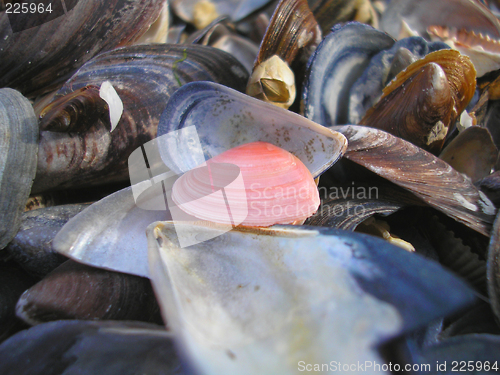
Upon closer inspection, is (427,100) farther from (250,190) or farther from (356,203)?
(250,190)

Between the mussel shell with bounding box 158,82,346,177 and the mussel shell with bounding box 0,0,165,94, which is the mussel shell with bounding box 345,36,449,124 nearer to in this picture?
the mussel shell with bounding box 158,82,346,177

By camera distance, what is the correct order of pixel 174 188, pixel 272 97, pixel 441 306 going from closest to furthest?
pixel 441 306, pixel 174 188, pixel 272 97

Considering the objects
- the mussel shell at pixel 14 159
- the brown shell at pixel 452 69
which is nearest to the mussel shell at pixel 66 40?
the mussel shell at pixel 14 159

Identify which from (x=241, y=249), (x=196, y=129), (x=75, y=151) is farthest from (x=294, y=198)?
(x=75, y=151)

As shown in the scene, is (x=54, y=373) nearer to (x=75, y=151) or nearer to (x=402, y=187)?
(x=75, y=151)

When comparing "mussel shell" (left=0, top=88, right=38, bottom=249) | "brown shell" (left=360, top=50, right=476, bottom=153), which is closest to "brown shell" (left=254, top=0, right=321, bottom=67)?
"brown shell" (left=360, top=50, right=476, bottom=153)

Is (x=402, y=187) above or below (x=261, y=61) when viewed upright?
below

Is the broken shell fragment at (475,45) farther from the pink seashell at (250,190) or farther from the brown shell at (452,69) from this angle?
the pink seashell at (250,190)
